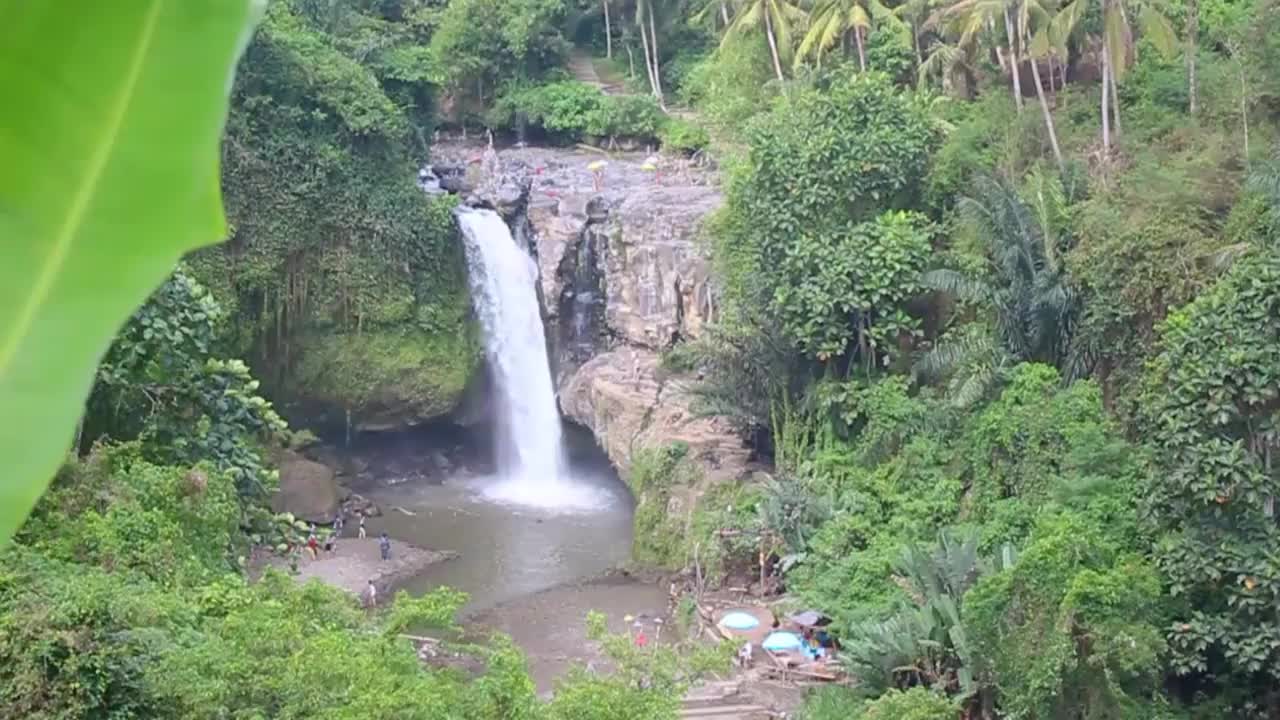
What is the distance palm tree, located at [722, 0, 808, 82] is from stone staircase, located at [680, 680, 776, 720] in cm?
1119

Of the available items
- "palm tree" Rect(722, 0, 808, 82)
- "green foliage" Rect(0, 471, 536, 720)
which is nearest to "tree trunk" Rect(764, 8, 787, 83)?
"palm tree" Rect(722, 0, 808, 82)

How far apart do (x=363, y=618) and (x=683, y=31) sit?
22.6m

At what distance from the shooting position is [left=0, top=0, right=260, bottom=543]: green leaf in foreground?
395 mm

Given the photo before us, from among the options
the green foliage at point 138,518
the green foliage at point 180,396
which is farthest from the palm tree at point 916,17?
the green foliage at point 138,518

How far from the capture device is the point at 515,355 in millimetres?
19609

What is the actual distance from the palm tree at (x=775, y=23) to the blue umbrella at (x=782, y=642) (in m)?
10.4

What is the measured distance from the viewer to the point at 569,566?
1542cm

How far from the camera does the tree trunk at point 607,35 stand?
1117 inches

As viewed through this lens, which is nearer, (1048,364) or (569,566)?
(1048,364)

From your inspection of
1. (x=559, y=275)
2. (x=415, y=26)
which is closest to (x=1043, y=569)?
(x=559, y=275)

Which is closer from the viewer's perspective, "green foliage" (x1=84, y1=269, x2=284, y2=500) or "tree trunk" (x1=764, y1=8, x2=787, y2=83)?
"green foliage" (x1=84, y1=269, x2=284, y2=500)

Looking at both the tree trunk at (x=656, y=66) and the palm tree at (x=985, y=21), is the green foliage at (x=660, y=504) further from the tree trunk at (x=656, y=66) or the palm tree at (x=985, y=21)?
the tree trunk at (x=656, y=66)

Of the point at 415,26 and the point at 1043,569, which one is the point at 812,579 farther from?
the point at 415,26

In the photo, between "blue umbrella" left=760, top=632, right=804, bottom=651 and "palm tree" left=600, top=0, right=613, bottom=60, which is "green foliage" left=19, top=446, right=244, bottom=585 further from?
"palm tree" left=600, top=0, right=613, bottom=60
